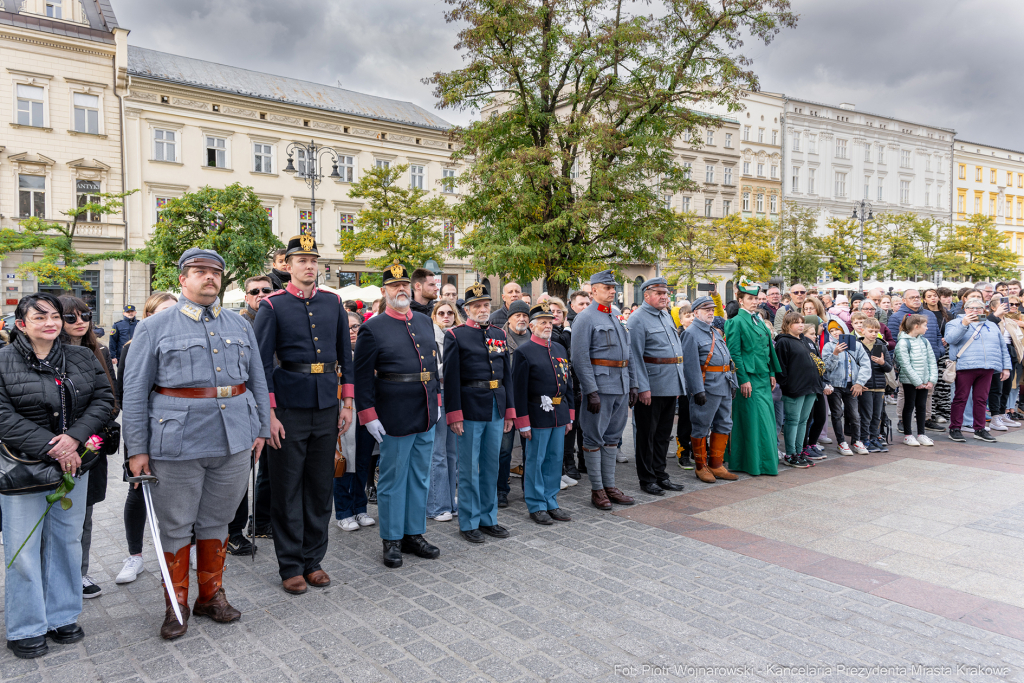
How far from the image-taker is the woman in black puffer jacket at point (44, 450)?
3.69 m

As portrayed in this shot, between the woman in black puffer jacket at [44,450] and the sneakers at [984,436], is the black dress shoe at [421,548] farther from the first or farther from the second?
the sneakers at [984,436]

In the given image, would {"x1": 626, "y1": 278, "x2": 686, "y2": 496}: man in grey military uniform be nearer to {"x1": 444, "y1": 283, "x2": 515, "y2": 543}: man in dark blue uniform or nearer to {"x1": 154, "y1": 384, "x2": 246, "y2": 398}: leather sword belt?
{"x1": 444, "y1": 283, "x2": 515, "y2": 543}: man in dark blue uniform

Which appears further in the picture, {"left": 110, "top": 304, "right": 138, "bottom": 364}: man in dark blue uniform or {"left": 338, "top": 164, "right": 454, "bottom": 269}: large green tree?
{"left": 338, "top": 164, "right": 454, "bottom": 269}: large green tree

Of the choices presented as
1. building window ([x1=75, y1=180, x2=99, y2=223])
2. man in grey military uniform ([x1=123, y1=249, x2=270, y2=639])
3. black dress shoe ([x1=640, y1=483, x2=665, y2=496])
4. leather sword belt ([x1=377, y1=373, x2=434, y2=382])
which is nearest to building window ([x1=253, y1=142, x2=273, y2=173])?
building window ([x1=75, y1=180, x2=99, y2=223])

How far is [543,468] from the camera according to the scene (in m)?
6.36

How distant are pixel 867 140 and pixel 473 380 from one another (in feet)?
222

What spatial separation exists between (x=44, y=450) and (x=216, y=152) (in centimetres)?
3611

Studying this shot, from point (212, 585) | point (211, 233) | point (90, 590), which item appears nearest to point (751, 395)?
point (212, 585)

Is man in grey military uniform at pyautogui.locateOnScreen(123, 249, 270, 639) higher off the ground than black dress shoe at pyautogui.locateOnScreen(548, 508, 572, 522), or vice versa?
man in grey military uniform at pyautogui.locateOnScreen(123, 249, 270, 639)

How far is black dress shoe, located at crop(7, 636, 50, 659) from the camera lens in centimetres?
365

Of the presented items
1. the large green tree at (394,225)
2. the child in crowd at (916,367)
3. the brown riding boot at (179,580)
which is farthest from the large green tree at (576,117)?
the large green tree at (394,225)

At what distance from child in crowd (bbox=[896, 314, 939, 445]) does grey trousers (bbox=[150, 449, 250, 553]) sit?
9353mm

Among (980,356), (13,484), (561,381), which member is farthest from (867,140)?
(13,484)

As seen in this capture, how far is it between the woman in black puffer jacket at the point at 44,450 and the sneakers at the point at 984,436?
442 inches
